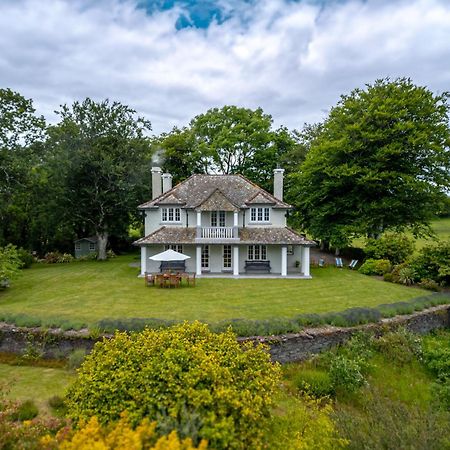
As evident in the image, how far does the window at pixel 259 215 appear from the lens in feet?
84.1

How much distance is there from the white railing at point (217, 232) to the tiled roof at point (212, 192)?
1962 mm

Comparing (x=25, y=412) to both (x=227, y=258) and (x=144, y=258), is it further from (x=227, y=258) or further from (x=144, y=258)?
(x=227, y=258)

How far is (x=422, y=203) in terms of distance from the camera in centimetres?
2769

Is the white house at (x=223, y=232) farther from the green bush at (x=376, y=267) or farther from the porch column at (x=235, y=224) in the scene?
the green bush at (x=376, y=267)

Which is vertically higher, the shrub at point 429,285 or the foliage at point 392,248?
the foliage at point 392,248

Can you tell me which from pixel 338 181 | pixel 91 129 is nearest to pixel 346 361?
pixel 338 181

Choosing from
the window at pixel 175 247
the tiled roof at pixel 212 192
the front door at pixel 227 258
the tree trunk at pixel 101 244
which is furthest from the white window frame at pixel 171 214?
the tree trunk at pixel 101 244

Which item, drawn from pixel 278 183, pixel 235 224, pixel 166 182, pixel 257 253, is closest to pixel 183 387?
pixel 235 224

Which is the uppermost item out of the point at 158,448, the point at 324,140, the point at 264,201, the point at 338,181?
the point at 324,140

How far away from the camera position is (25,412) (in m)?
8.62

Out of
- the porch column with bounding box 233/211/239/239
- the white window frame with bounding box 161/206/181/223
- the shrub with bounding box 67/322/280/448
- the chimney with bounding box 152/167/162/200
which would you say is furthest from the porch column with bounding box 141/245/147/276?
the shrub with bounding box 67/322/280/448

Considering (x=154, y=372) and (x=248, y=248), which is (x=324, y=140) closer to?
(x=248, y=248)

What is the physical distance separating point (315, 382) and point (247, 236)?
14.3 m

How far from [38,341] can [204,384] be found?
366 inches
